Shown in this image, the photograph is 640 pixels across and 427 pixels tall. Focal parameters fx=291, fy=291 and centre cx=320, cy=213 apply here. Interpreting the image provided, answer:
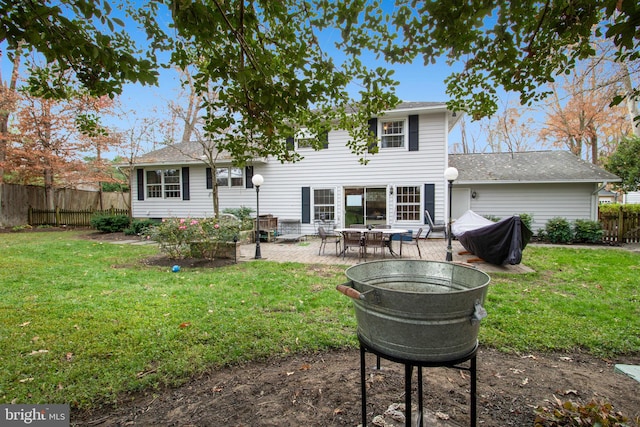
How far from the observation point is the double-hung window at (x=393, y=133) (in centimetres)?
1159

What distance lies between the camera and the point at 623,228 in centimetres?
989

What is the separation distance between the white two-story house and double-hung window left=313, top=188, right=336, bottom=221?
0.04 m

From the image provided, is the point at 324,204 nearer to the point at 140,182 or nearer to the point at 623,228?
the point at 140,182

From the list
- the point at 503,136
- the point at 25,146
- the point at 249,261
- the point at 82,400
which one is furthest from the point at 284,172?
the point at 503,136

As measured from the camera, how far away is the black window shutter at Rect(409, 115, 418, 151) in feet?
36.8

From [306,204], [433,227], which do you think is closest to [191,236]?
[306,204]

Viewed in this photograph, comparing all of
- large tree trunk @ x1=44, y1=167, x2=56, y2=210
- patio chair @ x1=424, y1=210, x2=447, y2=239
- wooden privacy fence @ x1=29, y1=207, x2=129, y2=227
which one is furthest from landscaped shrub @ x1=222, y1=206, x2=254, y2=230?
large tree trunk @ x1=44, y1=167, x2=56, y2=210

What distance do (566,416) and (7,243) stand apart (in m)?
14.6

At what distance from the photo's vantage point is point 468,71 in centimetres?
320

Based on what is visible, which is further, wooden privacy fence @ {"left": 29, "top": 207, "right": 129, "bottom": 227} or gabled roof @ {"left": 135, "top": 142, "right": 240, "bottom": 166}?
wooden privacy fence @ {"left": 29, "top": 207, "right": 129, "bottom": 227}

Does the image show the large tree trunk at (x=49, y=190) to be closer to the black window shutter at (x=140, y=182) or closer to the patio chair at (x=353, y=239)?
the black window shutter at (x=140, y=182)

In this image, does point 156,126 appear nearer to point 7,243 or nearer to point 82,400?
point 7,243

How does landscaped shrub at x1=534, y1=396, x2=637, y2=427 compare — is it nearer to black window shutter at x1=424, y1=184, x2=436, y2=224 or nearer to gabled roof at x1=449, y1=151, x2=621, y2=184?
black window shutter at x1=424, y1=184, x2=436, y2=224

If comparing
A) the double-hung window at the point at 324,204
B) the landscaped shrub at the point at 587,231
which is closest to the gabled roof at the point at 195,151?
the double-hung window at the point at 324,204
